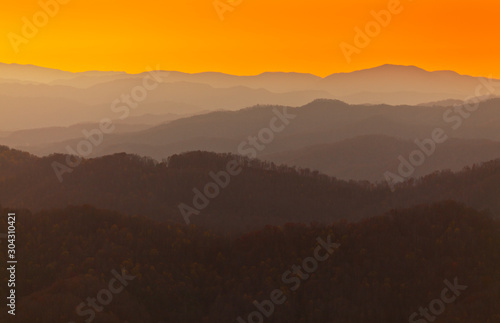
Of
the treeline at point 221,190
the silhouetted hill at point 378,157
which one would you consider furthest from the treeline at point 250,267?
the silhouetted hill at point 378,157

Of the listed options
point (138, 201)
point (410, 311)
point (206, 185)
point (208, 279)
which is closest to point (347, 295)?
point (410, 311)

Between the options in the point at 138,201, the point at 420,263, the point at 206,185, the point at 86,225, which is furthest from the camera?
the point at 206,185

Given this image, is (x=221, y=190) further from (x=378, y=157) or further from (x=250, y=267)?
(x=378, y=157)

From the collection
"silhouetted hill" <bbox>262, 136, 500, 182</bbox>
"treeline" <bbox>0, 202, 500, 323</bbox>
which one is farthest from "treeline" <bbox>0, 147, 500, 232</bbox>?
"silhouetted hill" <bbox>262, 136, 500, 182</bbox>

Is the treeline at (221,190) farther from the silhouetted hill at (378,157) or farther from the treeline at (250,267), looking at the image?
the silhouetted hill at (378,157)

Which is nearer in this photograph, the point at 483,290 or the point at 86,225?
the point at 483,290

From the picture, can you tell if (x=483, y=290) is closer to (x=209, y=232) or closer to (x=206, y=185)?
(x=209, y=232)

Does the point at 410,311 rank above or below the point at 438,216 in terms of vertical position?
below

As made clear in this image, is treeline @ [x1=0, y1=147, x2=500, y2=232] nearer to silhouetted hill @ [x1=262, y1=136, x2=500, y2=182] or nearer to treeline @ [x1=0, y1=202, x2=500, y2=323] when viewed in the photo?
treeline @ [x1=0, y1=202, x2=500, y2=323]
